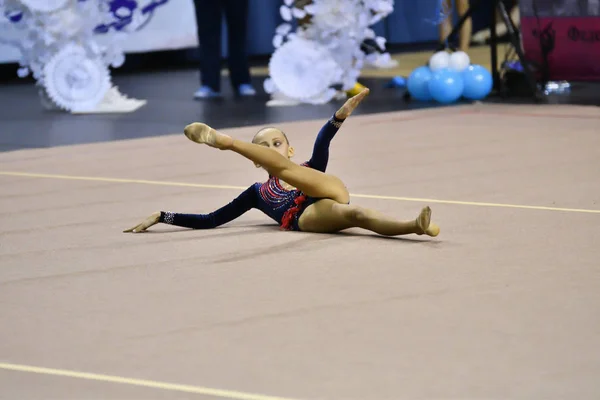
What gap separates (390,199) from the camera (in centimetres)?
444

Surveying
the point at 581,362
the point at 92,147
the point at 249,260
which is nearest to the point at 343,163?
the point at 92,147

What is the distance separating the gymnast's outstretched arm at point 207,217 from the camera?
12.9 feet

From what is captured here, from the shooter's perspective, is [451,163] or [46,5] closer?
[451,163]

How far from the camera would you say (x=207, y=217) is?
397 cm

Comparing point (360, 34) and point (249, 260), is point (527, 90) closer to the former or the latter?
point (360, 34)

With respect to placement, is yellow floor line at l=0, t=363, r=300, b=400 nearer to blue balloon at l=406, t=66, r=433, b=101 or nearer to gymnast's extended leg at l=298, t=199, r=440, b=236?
gymnast's extended leg at l=298, t=199, r=440, b=236

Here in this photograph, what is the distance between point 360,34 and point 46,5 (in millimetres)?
2121

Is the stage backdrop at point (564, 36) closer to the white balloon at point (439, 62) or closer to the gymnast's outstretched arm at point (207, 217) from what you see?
the white balloon at point (439, 62)

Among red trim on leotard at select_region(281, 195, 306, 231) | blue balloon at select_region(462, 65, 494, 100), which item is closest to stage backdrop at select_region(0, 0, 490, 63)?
blue balloon at select_region(462, 65, 494, 100)

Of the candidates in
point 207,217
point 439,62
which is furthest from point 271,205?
point 439,62

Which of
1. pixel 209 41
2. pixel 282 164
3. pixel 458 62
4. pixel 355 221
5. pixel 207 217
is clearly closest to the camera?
pixel 282 164

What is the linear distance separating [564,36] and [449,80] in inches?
33.3

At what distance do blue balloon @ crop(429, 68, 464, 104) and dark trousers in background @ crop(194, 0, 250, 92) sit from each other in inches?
60.8

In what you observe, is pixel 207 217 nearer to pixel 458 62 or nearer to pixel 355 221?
pixel 355 221
